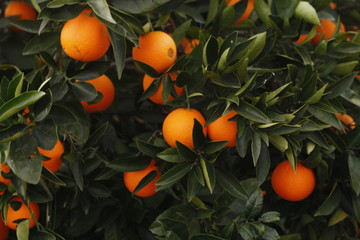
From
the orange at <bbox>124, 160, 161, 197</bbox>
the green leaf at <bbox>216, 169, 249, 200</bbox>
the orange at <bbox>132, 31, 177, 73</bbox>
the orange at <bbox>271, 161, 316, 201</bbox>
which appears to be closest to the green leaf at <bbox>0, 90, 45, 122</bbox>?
the orange at <bbox>132, 31, 177, 73</bbox>

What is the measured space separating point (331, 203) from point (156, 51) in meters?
0.69

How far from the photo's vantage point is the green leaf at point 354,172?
4.32 ft

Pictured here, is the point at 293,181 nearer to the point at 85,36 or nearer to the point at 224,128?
the point at 224,128

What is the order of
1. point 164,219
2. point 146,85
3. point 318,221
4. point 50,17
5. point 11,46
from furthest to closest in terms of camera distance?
point 11,46 < point 318,221 < point 146,85 < point 164,219 < point 50,17

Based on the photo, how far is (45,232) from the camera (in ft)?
4.24

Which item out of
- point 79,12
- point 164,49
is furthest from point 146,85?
point 79,12

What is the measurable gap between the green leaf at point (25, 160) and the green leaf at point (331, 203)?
79 centimetres

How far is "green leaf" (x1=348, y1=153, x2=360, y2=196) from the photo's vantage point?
51.9 inches

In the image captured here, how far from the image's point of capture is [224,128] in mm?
1224

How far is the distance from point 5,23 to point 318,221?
1283 millimetres

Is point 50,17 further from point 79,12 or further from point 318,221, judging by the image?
point 318,221

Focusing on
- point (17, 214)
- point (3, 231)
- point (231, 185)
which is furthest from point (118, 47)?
point (3, 231)

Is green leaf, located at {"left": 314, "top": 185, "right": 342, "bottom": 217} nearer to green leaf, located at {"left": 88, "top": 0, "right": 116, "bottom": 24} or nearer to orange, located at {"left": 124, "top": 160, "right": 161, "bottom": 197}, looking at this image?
orange, located at {"left": 124, "top": 160, "right": 161, "bottom": 197}

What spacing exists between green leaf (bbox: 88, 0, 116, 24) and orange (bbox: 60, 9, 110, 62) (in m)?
0.11
